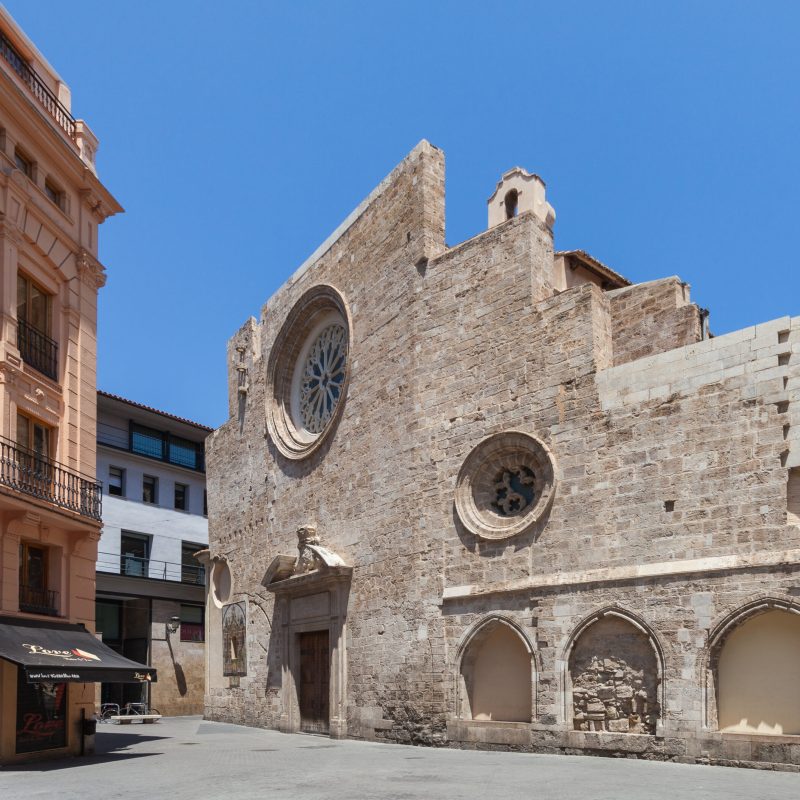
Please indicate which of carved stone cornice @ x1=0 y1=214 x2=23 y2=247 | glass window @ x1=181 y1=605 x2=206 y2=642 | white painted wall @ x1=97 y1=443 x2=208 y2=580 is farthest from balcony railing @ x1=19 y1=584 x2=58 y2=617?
glass window @ x1=181 y1=605 x2=206 y2=642

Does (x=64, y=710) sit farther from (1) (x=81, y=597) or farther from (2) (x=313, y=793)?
(2) (x=313, y=793)

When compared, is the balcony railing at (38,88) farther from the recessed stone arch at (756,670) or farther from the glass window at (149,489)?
the glass window at (149,489)

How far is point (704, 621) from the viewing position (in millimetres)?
11867

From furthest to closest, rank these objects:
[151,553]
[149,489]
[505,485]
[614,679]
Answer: [149,489] < [151,553] < [505,485] < [614,679]

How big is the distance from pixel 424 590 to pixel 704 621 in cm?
498

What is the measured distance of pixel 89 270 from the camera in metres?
16.1

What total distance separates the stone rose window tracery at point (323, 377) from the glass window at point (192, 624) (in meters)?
10.9

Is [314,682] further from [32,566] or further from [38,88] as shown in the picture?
[38,88]

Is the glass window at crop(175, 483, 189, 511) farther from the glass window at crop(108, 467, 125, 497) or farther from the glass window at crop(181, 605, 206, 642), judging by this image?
the glass window at crop(181, 605, 206, 642)

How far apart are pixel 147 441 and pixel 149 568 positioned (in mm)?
3866

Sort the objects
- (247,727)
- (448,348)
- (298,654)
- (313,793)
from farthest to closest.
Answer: (247,727)
(298,654)
(448,348)
(313,793)

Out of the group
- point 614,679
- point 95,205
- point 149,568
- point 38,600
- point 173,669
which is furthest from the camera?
point 149,568

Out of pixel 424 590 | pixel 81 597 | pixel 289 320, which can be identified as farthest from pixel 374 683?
pixel 289 320

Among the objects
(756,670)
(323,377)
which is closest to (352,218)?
(323,377)
